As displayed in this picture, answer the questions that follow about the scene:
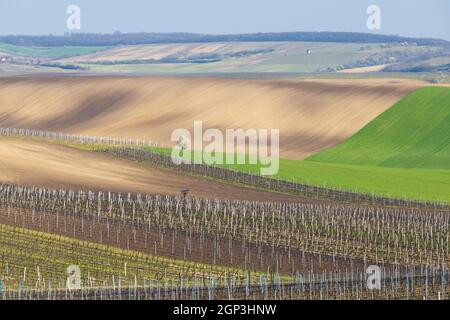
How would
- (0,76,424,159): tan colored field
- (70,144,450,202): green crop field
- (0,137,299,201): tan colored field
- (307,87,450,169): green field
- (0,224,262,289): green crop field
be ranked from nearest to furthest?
(0,224,262,289): green crop field, (0,137,299,201): tan colored field, (70,144,450,202): green crop field, (307,87,450,169): green field, (0,76,424,159): tan colored field

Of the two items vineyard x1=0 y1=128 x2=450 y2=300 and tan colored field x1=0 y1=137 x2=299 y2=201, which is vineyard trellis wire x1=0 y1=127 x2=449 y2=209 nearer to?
vineyard x1=0 y1=128 x2=450 y2=300

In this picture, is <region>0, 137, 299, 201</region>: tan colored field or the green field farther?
the green field

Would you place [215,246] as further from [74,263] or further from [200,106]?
[200,106]

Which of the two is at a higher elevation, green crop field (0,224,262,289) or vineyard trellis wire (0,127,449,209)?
vineyard trellis wire (0,127,449,209)

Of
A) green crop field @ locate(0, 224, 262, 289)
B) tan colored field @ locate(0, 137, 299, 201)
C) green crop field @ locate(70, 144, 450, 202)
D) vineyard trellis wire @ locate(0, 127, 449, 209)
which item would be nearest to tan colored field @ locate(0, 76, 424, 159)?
vineyard trellis wire @ locate(0, 127, 449, 209)

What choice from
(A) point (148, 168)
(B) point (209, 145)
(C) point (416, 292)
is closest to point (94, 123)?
(B) point (209, 145)

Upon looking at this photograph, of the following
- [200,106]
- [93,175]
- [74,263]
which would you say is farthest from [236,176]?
[200,106]

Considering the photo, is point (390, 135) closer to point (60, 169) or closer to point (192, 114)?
point (192, 114)

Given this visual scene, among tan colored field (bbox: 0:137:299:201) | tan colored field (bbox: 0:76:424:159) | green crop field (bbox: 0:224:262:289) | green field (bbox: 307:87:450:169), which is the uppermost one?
tan colored field (bbox: 0:76:424:159)
